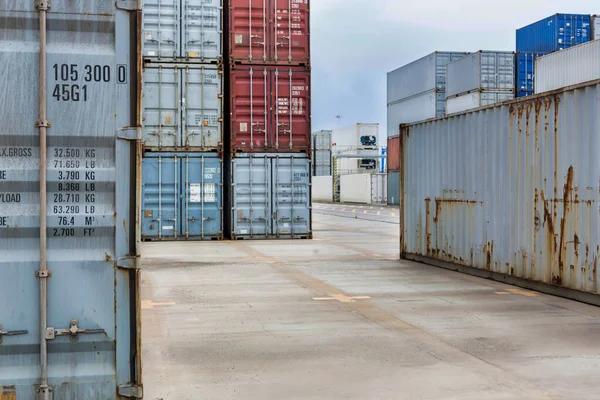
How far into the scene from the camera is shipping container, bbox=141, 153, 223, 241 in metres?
22.5

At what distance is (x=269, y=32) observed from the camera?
23031 mm

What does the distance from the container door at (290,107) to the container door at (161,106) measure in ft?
9.73

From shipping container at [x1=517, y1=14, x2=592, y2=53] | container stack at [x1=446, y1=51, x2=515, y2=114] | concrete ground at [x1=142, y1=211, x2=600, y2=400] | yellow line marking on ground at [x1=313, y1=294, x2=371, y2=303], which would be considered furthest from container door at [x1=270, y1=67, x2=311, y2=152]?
shipping container at [x1=517, y1=14, x2=592, y2=53]

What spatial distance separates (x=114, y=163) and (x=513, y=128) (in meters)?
9.24

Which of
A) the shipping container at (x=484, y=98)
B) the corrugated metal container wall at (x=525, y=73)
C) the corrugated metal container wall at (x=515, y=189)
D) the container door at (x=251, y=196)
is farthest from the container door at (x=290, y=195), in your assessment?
the corrugated metal container wall at (x=525, y=73)

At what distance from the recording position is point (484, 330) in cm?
880

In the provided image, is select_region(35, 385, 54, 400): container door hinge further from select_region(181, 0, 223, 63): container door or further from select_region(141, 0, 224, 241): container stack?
select_region(181, 0, 223, 63): container door

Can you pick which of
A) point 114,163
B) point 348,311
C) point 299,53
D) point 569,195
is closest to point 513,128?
point 569,195

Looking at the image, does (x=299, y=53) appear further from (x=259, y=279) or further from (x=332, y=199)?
(x=332, y=199)

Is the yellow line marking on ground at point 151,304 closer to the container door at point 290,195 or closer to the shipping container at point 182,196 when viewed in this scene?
the shipping container at point 182,196

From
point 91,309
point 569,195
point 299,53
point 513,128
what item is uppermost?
point 299,53

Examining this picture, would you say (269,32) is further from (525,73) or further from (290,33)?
(525,73)

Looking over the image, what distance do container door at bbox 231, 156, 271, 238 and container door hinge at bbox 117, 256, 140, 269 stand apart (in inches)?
711

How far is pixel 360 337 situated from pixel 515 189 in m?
5.50
